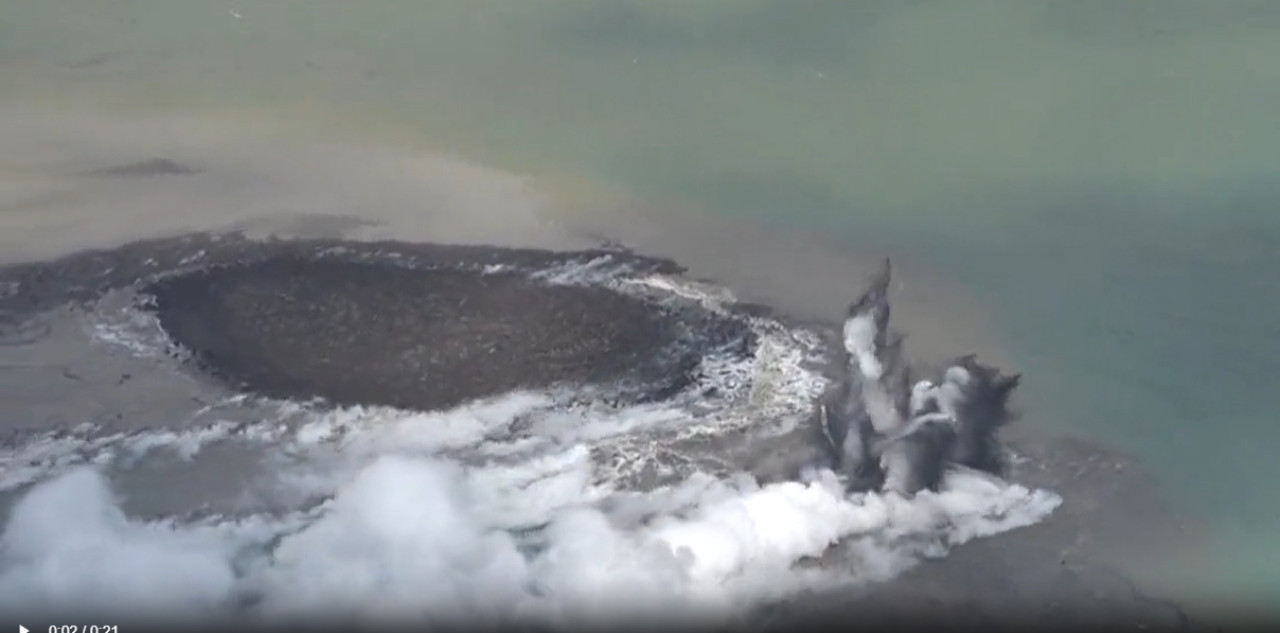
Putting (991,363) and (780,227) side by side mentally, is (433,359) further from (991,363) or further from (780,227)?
(991,363)

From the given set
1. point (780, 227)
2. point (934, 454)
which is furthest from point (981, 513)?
point (780, 227)

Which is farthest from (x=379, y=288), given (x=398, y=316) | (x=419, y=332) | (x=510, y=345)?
(x=510, y=345)

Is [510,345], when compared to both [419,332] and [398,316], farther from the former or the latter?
[398,316]

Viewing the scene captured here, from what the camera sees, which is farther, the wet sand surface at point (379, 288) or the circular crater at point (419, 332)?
the circular crater at point (419, 332)

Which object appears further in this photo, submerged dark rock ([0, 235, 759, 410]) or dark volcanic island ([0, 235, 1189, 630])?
submerged dark rock ([0, 235, 759, 410])

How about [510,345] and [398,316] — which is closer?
[510,345]
